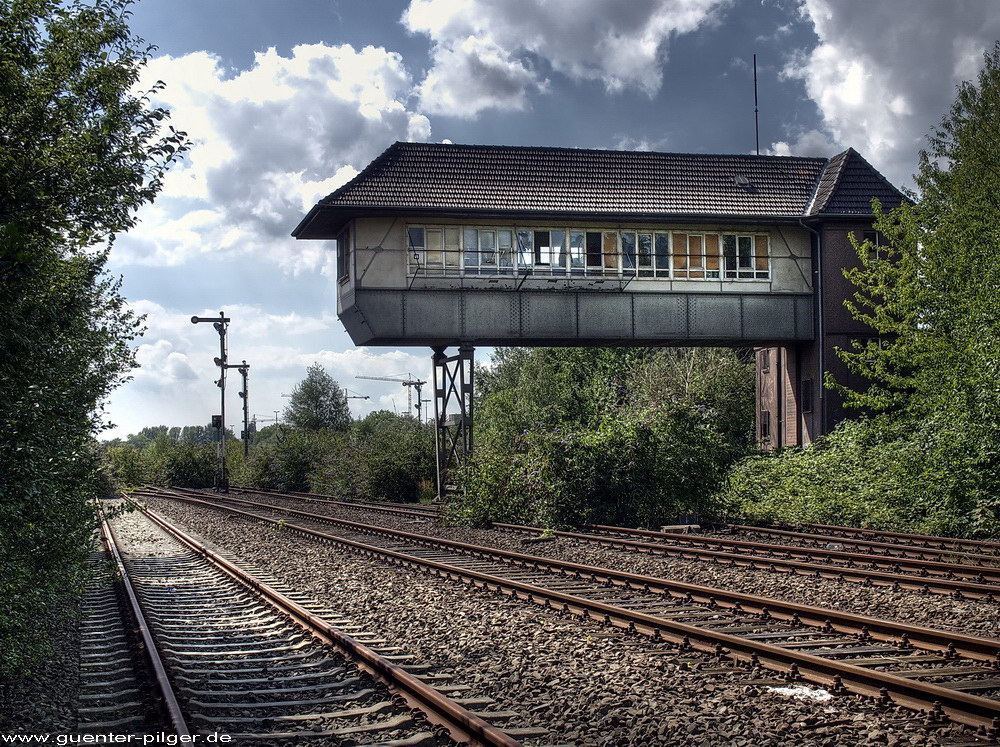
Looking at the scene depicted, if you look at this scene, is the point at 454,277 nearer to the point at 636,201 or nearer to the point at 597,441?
the point at 636,201

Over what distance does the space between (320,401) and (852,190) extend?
3019 inches

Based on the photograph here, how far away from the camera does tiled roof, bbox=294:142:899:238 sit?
3195cm

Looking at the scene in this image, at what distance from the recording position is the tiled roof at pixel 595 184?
32.0m

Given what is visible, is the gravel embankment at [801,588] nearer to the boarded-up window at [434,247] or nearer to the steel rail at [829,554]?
the steel rail at [829,554]

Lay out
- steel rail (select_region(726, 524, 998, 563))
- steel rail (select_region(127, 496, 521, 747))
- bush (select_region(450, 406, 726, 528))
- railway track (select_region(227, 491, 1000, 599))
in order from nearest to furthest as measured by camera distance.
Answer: steel rail (select_region(127, 496, 521, 747)) < railway track (select_region(227, 491, 1000, 599)) < steel rail (select_region(726, 524, 998, 563)) < bush (select_region(450, 406, 726, 528))

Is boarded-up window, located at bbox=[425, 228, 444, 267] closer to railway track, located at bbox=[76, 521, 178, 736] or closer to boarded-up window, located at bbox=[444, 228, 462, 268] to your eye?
boarded-up window, located at bbox=[444, 228, 462, 268]

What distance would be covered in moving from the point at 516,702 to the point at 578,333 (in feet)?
82.1

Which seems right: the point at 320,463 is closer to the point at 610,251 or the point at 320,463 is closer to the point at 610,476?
the point at 610,251

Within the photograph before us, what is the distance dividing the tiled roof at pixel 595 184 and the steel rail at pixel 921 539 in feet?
47.2

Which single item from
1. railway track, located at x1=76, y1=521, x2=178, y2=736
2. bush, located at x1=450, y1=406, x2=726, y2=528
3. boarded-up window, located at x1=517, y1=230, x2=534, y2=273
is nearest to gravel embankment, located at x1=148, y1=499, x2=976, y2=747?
railway track, located at x1=76, y1=521, x2=178, y2=736

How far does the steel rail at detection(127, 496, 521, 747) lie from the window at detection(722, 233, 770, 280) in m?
23.5

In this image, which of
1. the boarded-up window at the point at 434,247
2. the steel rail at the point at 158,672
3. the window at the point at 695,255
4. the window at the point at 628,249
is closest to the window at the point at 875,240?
the window at the point at 695,255

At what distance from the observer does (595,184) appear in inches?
1324

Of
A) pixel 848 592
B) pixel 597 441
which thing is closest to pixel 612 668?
pixel 848 592
